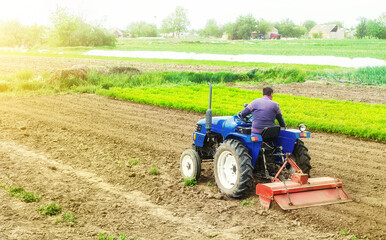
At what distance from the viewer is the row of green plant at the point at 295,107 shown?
40.9 ft

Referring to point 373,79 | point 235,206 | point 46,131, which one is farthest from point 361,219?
point 373,79

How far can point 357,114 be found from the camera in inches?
563

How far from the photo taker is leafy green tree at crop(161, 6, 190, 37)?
138125mm

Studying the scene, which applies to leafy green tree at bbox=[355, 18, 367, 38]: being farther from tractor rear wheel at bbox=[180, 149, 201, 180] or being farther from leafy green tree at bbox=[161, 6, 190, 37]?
tractor rear wheel at bbox=[180, 149, 201, 180]

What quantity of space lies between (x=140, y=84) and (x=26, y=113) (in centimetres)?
874

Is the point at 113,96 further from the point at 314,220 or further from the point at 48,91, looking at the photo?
the point at 314,220

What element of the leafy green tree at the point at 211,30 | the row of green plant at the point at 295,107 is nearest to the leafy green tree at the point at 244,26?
the leafy green tree at the point at 211,30

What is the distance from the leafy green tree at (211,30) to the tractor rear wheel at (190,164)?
143585mm

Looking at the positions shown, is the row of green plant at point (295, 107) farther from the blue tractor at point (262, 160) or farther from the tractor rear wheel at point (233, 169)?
the tractor rear wheel at point (233, 169)

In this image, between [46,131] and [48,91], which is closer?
[46,131]

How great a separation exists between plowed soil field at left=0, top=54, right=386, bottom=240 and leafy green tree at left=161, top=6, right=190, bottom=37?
12781cm

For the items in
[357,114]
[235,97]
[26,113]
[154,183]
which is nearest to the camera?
[154,183]

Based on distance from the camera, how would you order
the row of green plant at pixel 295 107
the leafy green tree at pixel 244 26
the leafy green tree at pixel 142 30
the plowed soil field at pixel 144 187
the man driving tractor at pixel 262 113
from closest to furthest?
the plowed soil field at pixel 144 187
the man driving tractor at pixel 262 113
the row of green plant at pixel 295 107
the leafy green tree at pixel 244 26
the leafy green tree at pixel 142 30

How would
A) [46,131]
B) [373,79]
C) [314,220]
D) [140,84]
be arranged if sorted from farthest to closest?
[373,79] < [140,84] < [46,131] < [314,220]
